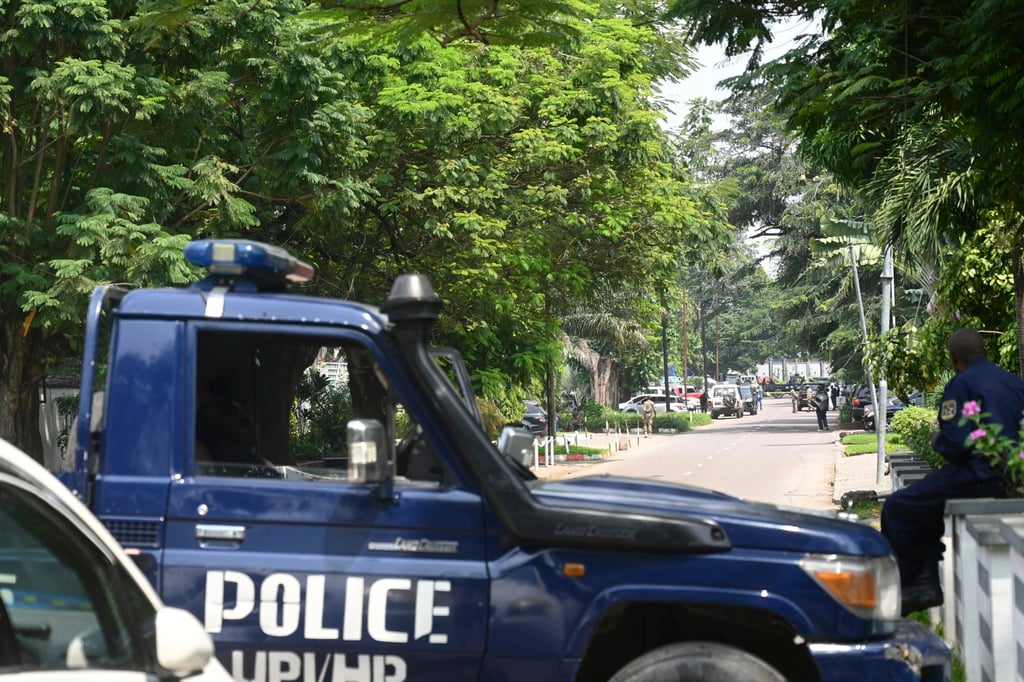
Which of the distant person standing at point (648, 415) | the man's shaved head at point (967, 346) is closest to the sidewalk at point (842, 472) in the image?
the distant person standing at point (648, 415)

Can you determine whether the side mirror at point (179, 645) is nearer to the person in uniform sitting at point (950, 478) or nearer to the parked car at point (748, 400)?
the person in uniform sitting at point (950, 478)

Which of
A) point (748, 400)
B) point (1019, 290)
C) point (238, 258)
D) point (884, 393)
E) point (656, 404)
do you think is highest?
point (748, 400)

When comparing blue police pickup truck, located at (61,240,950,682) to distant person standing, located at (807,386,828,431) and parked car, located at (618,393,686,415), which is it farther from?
parked car, located at (618,393,686,415)

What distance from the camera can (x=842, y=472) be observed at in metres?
31.2

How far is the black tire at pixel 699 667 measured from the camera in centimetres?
501

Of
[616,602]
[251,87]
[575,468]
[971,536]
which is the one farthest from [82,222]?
[575,468]

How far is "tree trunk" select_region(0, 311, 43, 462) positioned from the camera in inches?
795

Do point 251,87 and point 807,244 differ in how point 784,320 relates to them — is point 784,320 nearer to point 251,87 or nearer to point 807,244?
point 807,244

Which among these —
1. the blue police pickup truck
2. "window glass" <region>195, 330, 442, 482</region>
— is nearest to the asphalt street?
"window glass" <region>195, 330, 442, 482</region>

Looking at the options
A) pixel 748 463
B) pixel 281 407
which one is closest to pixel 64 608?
pixel 281 407

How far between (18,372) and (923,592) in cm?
1601

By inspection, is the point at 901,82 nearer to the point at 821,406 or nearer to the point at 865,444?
the point at 865,444

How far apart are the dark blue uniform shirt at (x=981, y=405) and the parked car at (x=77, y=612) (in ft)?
17.8

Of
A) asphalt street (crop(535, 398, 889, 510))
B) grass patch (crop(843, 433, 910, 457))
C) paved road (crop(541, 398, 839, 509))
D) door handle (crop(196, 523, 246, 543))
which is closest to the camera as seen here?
door handle (crop(196, 523, 246, 543))
